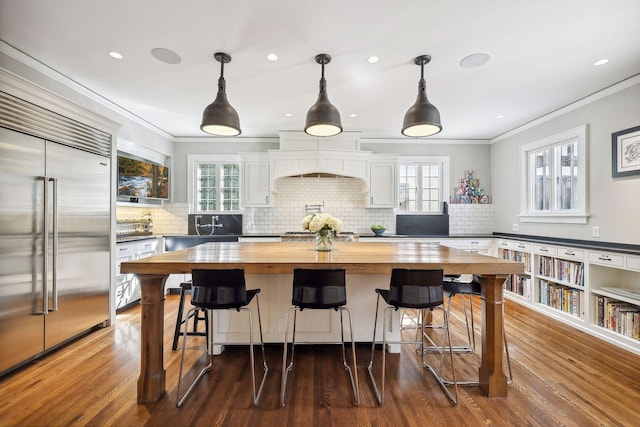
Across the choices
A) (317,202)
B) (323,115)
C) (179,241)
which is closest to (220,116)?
(323,115)

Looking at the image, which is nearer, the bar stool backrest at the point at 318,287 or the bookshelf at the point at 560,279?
the bar stool backrest at the point at 318,287

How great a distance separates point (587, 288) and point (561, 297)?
455 millimetres

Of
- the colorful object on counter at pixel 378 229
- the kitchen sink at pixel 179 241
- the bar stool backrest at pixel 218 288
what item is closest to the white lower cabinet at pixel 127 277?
the kitchen sink at pixel 179 241

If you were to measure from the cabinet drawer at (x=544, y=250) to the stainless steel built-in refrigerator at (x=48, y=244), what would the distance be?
5.27 m

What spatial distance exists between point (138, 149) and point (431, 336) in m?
4.73

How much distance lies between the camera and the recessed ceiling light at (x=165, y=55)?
272 cm

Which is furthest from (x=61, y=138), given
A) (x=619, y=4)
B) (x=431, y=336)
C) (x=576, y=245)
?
(x=576, y=245)

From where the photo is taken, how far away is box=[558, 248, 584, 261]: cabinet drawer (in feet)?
11.2

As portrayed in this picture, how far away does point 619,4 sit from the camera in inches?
82.4

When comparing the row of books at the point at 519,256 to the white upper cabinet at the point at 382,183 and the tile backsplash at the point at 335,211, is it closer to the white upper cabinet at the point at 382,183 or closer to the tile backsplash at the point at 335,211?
the tile backsplash at the point at 335,211

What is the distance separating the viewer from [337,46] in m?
2.64

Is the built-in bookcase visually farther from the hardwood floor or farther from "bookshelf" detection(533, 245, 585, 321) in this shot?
the hardwood floor

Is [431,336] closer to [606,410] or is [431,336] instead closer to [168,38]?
[606,410]

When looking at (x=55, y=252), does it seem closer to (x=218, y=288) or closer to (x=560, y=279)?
(x=218, y=288)
